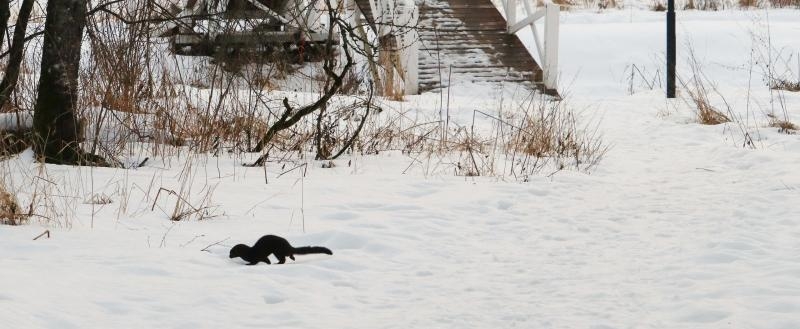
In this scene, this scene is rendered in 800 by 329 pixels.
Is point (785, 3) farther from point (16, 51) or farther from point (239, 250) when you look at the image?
point (239, 250)

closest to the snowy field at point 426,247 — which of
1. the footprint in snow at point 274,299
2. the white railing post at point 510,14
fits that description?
the footprint in snow at point 274,299

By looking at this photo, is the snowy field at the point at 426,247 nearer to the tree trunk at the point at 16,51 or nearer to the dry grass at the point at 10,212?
the dry grass at the point at 10,212

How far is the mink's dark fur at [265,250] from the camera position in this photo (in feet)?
13.8

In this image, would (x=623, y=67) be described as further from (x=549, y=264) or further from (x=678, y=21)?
(x=549, y=264)

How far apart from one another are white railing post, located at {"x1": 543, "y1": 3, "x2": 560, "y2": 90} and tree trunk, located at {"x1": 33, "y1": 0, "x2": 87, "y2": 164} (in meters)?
6.86

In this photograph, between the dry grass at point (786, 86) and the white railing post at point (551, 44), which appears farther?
the white railing post at point (551, 44)

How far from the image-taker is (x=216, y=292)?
12.5ft

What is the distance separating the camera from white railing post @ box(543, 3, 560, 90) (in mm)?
12094

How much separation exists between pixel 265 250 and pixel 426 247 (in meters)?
0.86

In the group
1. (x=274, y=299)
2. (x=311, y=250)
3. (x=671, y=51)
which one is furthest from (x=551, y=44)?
(x=274, y=299)

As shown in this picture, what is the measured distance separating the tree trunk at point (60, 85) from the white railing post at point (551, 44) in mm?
6861

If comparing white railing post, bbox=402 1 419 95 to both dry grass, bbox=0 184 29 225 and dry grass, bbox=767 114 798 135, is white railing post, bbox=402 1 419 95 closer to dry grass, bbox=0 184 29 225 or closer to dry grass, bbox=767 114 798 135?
dry grass, bbox=767 114 798 135

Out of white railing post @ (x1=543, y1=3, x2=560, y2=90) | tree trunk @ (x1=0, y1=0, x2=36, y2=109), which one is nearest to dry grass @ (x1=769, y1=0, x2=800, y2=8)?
white railing post @ (x1=543, y1=3, x2=560, y2=90)

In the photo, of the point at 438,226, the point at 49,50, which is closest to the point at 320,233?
the point at 438,226
